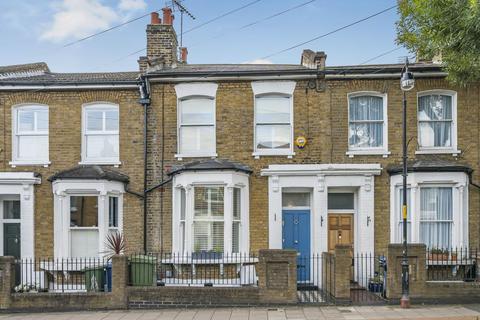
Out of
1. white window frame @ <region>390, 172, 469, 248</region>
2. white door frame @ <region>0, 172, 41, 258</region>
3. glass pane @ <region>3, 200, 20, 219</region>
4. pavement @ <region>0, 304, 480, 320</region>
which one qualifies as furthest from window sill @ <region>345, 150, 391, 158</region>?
glass pane @ <region>3, 200, 20, 219</region>

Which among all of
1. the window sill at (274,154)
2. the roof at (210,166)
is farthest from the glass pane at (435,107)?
the roof at (210,166)

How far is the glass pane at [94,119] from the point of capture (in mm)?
14594

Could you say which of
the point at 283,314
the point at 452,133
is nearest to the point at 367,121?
the point at 452,133

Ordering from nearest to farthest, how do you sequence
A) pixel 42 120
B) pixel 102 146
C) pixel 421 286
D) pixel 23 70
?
pixel 421 286, pixel 102 146, pixel 42 120, pixel 23 70

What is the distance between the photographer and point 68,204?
546 inches

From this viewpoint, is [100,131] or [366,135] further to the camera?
[100,131]

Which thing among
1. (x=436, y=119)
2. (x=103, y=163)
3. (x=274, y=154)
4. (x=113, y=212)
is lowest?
(x=113, y=212)

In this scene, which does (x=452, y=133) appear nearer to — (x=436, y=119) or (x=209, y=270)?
(x=436, y=119)

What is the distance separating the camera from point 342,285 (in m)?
11.5

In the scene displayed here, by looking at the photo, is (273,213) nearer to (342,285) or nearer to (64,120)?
(342,285)

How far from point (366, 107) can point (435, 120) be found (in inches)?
81.0

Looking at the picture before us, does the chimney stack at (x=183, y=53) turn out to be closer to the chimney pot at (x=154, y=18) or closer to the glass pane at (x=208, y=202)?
the chimney pot at (x=154, y=18)

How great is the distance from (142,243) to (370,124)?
7.80 meters

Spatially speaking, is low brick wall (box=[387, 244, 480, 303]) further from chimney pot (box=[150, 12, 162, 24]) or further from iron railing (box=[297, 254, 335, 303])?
chimney pot (box=[150, 12, 162, 24])
